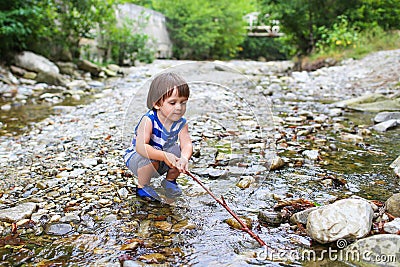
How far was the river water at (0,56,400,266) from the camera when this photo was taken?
1758 mm

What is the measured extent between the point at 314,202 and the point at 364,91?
17.1 feet

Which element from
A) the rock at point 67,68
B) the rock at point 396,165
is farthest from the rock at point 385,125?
the rock at point 67,68

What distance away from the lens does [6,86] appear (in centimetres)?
753

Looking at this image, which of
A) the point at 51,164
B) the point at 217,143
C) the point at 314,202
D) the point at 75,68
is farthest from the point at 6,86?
the point at 314,202

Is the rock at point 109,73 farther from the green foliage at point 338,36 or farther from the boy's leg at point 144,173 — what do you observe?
the boy's leg at point 144,173

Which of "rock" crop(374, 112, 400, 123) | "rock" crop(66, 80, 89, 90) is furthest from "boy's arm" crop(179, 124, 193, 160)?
"rock" crop(66, 80, 89, 90)

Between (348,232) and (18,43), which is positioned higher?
(18,43)

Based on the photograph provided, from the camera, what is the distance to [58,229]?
6.44 ft

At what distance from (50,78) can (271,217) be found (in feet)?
24.9

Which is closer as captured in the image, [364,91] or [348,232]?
[348,232]

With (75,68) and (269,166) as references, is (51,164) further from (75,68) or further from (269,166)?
(75,68)

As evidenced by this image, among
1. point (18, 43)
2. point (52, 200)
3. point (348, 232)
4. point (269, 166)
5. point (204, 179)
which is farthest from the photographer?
point (18, 43)

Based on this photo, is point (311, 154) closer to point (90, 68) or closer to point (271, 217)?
point (271, 217)

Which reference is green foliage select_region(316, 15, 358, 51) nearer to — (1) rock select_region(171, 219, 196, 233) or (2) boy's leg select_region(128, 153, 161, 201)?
(2) boy's leg select_region(128, 153, 161, 201)
